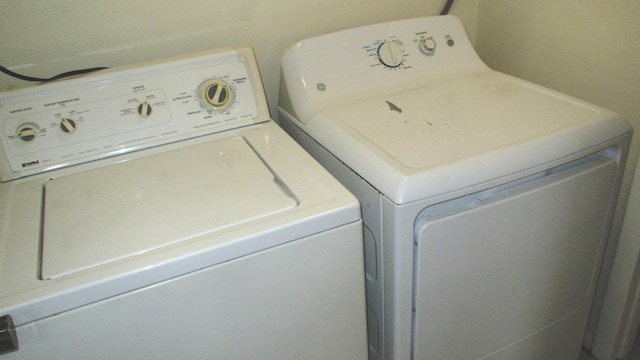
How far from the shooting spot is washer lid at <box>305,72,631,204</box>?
2.52 ft

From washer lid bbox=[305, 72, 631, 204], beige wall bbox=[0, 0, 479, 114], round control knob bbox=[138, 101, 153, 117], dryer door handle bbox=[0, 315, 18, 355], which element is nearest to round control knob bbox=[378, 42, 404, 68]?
washer lid bbox=[305, 72, 631, 204]

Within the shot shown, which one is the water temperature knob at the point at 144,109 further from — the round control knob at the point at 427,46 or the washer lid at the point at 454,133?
the round control knob at the point at 427,46

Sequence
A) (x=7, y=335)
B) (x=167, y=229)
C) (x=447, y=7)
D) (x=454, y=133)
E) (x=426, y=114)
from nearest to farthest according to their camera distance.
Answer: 1. (x=7, y=335)
2. (x=167, y=229)
3. (x=454, y=133)
4. (x=426, y=114)
5. (x=447, y=7)

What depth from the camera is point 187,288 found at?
2.15 ft

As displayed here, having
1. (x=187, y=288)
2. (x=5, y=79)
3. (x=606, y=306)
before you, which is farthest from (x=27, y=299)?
(x=606, y=306)

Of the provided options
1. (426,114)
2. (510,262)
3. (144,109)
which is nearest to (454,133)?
(426,114)

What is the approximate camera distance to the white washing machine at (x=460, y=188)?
792mm

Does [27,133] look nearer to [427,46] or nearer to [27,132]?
[27,132]

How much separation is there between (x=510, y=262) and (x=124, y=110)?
2.94 feet

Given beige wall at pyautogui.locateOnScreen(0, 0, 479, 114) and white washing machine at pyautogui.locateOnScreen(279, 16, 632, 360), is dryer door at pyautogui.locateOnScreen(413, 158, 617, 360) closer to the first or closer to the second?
white washing machine at pyautogui.locateOnScreen(279, 16, 632, 360)

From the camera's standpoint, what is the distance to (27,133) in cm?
93

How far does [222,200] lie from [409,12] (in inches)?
38.1

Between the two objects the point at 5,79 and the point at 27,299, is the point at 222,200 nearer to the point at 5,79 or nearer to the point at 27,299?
the point at 27,299

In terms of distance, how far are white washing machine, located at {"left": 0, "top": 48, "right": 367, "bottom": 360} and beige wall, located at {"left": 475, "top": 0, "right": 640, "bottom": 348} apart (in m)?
0.81
